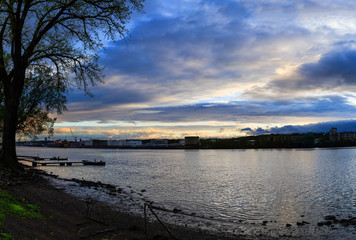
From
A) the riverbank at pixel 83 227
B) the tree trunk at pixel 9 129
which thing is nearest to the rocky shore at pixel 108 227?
the riverbank at pixel 83 227

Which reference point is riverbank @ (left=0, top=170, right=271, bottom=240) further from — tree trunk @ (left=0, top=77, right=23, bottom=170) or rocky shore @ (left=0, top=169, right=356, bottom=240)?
tree trunk @ (left=0, top=77, right=23, bottom=170)

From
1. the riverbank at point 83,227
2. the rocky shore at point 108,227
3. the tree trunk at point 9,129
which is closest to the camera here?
the riverbank at point 83,227

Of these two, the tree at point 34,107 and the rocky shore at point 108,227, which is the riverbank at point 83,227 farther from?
the tree at point 34,107

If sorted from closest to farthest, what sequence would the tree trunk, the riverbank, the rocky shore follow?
the riverbank, the rocky shore, the tree trunk

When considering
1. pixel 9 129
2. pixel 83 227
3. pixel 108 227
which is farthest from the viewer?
pixel 9 129

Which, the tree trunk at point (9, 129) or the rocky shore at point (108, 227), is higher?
the tree trunk at point (9, 129)

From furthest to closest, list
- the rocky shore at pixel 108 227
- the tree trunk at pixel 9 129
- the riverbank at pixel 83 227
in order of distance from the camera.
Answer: the tree trunk at pixel 9 129 < the rocky shore at pixel 108 227 < the riverbank at pixel 83 227

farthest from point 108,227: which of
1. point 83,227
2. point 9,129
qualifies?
point 9,129

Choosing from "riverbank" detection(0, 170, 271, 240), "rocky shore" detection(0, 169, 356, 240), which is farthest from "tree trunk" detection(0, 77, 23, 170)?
"riverbank" detection(0, 170, 271, 240)

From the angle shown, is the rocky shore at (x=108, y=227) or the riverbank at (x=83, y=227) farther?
the rocky shore at (x=108, y=227)

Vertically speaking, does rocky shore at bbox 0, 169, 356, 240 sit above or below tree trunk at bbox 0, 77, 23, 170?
below

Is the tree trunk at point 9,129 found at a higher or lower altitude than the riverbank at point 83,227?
higher

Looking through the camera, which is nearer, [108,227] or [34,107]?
[108,227]

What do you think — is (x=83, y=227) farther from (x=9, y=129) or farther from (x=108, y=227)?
(x=9, y=129)
